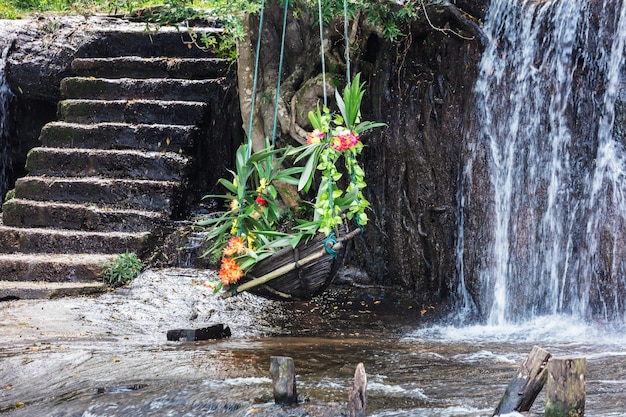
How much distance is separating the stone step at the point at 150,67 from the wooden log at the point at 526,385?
738cm

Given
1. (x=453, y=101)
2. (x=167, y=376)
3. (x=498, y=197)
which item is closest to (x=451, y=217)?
(x=498, y=197)

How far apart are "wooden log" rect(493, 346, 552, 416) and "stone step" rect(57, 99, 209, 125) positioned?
698 cm

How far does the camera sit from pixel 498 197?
26.0 ft

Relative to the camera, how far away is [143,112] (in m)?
10.2

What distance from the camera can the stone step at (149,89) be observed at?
10406 millimetres

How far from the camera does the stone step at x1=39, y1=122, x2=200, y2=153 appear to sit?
32.8ft

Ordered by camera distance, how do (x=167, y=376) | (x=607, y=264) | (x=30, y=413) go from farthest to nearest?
(x=607, y=264) → (x=167, y=376) → (x=30, y=413)

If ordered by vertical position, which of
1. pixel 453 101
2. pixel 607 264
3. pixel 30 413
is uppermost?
pixel 453 101

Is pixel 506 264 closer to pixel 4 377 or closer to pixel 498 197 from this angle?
pixel 498 197

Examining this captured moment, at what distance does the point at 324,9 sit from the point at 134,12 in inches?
178

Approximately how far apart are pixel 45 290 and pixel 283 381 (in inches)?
178

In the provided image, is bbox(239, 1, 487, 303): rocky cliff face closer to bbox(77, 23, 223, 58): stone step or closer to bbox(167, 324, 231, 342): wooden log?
bbox(77, 23, 223, 58): stone step

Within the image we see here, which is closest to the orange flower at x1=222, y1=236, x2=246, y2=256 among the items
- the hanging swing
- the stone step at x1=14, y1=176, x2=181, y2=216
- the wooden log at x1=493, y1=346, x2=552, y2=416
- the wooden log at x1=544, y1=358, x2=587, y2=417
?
the hanging swing

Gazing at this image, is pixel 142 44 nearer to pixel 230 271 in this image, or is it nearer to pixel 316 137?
pixel 316 137
